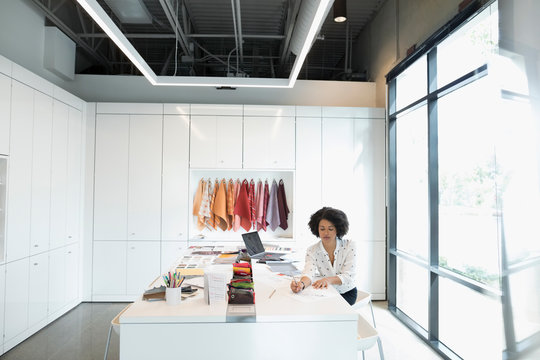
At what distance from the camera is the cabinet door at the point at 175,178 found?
206 inches

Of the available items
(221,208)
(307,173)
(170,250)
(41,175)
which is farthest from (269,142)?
(41,175)

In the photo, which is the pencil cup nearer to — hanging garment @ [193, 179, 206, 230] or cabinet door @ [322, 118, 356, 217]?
hanging garment @ [193, 179, 206, 230]

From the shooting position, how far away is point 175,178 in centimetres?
526

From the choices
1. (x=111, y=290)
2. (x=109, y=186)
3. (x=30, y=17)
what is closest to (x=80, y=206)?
(x=109, y=186)

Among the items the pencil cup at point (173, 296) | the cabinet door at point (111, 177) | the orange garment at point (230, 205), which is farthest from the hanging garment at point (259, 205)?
the pencil cup at point (173, 296)

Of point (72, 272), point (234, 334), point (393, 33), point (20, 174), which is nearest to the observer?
point (234, 334)

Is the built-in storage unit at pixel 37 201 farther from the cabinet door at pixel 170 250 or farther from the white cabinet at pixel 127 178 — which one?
the cabinet door at pixel 170 250

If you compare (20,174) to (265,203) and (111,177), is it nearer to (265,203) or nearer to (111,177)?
(111,177)

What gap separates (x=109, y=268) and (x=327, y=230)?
354 cm

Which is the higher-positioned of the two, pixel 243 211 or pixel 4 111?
pixel 4 111

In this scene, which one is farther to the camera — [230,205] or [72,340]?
[230,205]

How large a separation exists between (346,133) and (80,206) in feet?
12.8

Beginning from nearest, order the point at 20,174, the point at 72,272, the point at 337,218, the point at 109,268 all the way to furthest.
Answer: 1. the point at 337,218
2. the point at 20,174
3. the point at 72,272
4. the point at 109,268

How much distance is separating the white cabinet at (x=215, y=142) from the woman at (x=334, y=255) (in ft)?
7.80
